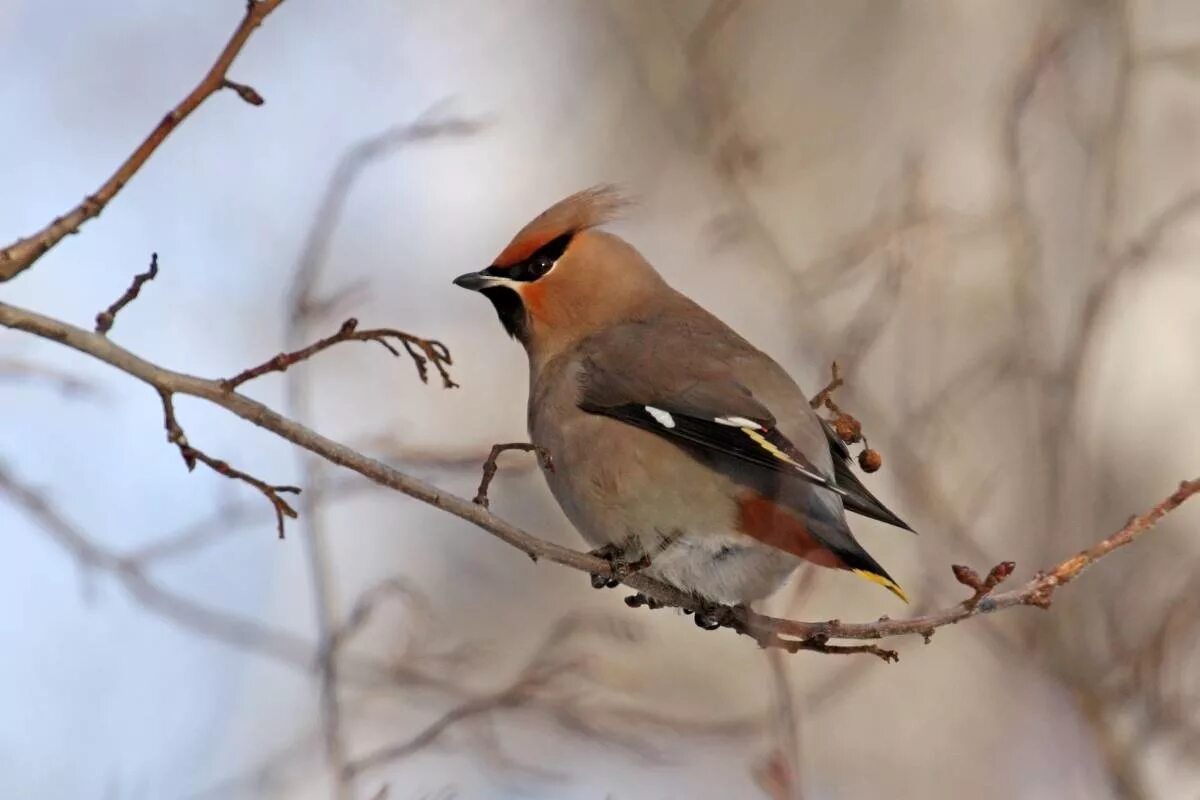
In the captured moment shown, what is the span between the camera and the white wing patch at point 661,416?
335 cm

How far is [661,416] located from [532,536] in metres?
0.89

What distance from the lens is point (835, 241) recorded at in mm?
6770

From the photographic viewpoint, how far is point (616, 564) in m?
3.01

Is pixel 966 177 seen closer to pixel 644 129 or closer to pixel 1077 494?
pixel 644 129

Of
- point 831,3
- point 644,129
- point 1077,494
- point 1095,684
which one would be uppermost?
point 831,3

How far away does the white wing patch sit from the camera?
3346 mm

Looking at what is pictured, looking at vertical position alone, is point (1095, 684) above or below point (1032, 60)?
below

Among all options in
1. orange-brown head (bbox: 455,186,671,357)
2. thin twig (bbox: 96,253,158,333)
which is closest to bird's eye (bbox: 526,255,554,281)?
orange-brown head (bbox: 455,186,671,357)

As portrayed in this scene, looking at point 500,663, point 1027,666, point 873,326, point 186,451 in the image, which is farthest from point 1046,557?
point 186,451

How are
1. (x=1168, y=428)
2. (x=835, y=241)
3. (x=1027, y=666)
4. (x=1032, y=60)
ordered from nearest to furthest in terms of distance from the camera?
(x=1027, y=666) → (x=1032, y=60) → (x=1168, y=428) → (x=835, y=241)

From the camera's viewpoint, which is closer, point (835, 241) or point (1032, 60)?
point (1032, 60)

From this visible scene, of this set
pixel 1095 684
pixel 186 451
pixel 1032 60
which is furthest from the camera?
pixel 1032 60

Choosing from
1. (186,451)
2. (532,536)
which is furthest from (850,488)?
(186,451)

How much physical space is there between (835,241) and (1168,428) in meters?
1.67
